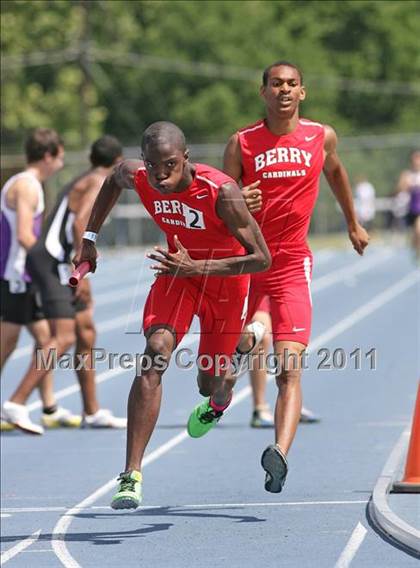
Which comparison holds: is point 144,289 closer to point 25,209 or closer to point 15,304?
point 15,304

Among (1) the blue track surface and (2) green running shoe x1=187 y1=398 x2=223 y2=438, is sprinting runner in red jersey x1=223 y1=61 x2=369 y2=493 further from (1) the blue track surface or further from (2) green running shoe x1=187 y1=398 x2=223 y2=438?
(1) the blue track surface

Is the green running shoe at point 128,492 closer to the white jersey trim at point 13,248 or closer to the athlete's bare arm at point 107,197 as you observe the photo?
the athlete's bare arm at point 107,197

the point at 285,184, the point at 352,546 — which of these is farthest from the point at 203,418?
the point at 352,546

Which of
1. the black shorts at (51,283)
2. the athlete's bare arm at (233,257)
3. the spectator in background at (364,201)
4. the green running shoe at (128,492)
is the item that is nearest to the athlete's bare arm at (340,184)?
the athlete's bare arm at (233,257)

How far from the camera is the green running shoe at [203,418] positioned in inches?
354

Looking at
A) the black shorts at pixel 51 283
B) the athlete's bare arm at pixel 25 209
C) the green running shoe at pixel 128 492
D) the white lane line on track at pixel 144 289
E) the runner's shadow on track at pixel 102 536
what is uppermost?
the athlete's bare arm at pixel 25 209

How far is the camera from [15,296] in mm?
12297

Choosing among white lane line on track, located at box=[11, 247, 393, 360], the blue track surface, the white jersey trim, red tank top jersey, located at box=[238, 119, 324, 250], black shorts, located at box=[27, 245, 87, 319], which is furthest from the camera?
white lane line on track, located at box=[11, 247, 393, 360]

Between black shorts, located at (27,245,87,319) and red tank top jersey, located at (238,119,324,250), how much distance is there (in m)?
3.32

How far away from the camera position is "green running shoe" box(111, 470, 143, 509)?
749 centimetres

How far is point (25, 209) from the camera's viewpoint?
12023 mm

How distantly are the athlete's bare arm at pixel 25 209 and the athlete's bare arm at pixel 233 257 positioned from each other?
437 centimetres

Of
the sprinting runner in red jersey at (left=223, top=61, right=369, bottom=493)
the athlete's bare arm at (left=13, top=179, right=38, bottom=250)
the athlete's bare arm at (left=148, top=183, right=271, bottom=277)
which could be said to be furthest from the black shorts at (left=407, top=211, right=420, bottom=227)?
the athlete's bare arm at (left=148, top=183, right=271, bottom=277)

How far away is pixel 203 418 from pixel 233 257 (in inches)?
58.6
